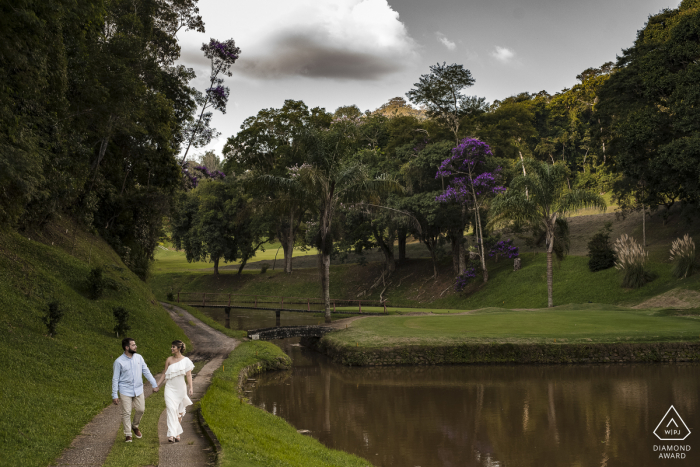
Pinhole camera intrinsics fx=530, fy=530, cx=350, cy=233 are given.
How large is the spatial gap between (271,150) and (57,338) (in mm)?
35464

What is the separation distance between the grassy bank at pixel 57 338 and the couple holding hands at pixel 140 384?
1063 millimetres

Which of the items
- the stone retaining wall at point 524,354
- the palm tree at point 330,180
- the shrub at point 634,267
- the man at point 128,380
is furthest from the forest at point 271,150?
the stone retaining wall at point 524,354

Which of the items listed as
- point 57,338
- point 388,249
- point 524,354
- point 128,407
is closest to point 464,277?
point 388,249

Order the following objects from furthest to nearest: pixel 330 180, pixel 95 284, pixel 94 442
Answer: pixel 330 180
pixel 95 284
pixel 94 442

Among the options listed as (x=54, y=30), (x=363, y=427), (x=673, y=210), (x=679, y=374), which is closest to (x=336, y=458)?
(x=363, y=427)

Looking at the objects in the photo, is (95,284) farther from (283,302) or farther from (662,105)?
(662,105)

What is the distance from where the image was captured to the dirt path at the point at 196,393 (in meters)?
7.82

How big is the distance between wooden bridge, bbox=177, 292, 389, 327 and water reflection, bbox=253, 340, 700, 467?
11092 millimetres

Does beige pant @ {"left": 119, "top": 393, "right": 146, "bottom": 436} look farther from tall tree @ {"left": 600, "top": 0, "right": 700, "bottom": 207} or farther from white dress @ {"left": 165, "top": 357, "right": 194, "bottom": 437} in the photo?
tall tree @ {"left": 600, "top": 0, "right": 700, "bottom": 207}

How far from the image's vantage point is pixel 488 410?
14211 mm

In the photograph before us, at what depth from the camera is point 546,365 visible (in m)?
19.8

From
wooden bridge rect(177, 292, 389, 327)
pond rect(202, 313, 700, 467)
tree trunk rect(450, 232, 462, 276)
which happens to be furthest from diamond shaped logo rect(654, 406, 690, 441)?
tree trunk rect(450, 232, 462, 276)

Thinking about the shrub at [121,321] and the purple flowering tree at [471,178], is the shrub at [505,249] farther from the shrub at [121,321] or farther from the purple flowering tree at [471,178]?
the shrub at [121,321]

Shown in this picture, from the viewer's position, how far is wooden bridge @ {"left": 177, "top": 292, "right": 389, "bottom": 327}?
32000mm
